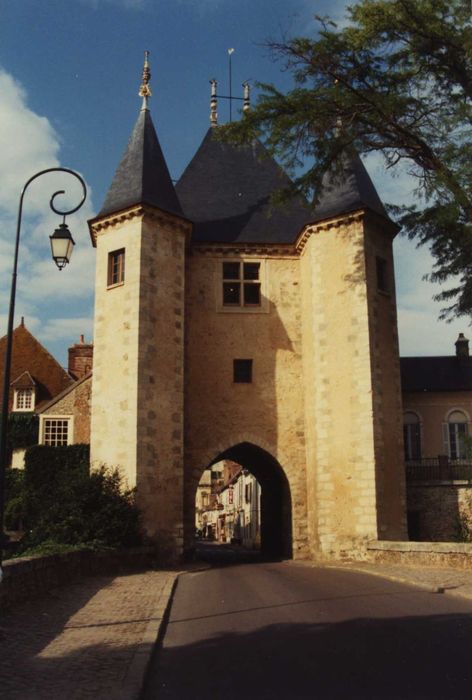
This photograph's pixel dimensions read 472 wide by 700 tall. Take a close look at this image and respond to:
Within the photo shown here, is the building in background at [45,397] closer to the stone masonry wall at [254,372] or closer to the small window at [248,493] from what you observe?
the stone masonry wall at [254,372]

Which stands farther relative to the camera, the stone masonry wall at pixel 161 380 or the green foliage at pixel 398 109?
the stone masonry wall at pixel 161 380

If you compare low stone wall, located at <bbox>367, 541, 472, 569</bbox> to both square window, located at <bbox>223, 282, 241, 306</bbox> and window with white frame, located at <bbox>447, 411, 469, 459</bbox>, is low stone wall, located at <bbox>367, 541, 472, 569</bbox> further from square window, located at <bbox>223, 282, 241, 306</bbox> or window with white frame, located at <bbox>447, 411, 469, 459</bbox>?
window with white frame, located at <bbox>447, 411, 469, 459</bbox>

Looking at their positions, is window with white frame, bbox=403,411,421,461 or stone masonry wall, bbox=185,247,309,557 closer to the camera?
stone masonry wall, bbox=185,247,309,557

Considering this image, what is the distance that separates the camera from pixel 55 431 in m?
31.3

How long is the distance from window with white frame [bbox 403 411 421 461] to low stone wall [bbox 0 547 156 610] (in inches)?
473

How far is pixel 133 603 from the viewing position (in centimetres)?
1052

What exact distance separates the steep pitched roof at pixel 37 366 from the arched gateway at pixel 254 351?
12.2 metres

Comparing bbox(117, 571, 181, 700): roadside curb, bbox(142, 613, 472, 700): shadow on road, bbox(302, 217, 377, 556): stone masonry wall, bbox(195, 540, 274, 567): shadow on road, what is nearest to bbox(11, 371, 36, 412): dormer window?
bbox(195, 540, 274, 567): shadow on road

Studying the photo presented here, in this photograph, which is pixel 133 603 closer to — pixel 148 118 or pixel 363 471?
pixel 363 471

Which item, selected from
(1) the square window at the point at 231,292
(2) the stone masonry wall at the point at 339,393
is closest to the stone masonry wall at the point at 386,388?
(2) the stone masonry wall at the point at 339,393

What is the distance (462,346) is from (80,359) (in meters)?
17.4

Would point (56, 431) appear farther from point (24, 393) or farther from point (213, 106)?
point (213, 106)

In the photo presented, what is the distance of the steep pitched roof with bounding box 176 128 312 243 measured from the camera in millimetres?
24562

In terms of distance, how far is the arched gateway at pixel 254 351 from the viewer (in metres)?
20.2
